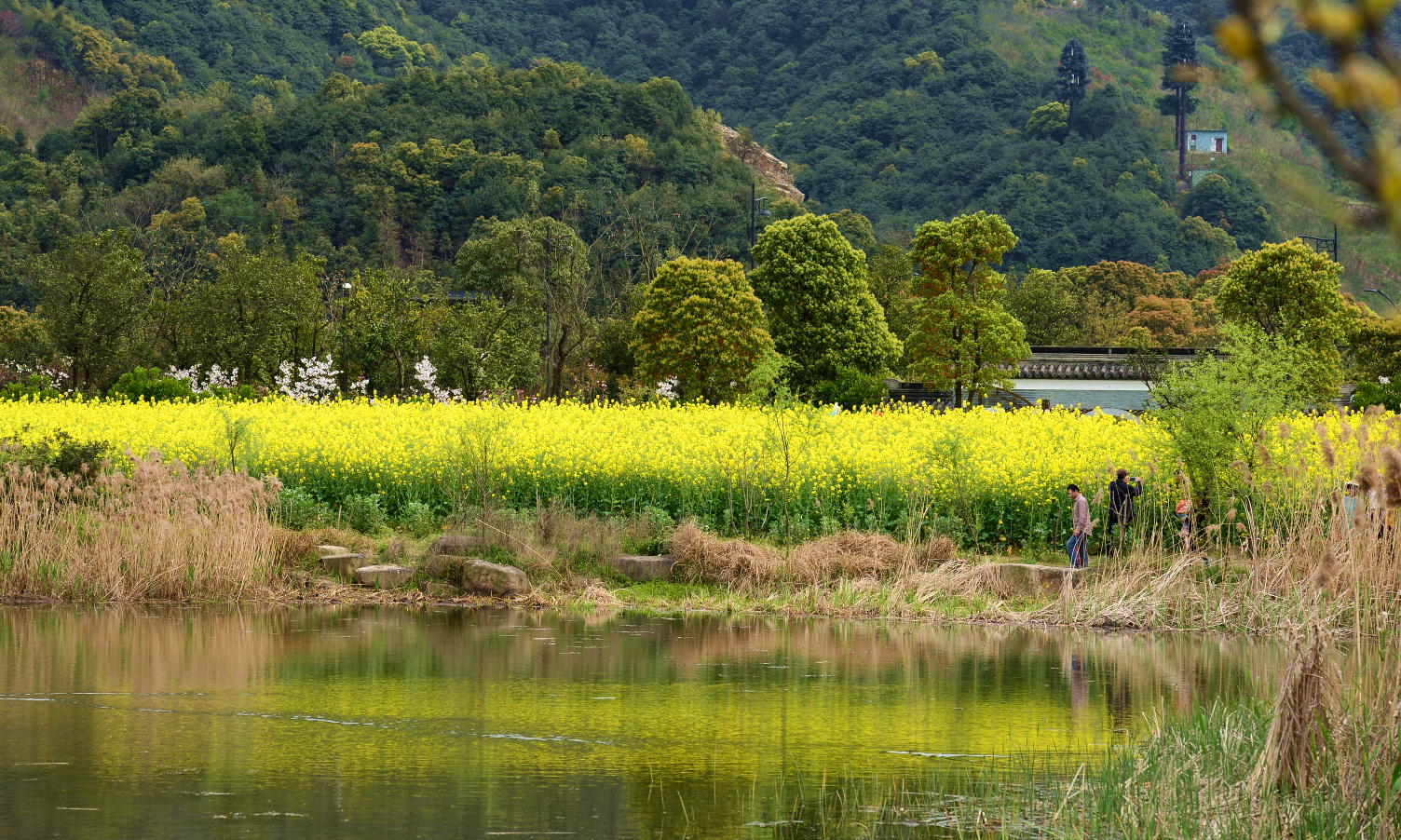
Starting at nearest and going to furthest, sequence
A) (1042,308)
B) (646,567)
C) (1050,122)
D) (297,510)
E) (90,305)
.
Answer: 1. (646,567)
2. (297,510)
3. (90,305)
4. (1042,308)
5. (1050,122)

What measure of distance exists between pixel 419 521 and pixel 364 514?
846 millimetres

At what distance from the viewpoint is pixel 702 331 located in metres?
44.3

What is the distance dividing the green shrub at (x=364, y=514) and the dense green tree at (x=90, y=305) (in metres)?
22.6

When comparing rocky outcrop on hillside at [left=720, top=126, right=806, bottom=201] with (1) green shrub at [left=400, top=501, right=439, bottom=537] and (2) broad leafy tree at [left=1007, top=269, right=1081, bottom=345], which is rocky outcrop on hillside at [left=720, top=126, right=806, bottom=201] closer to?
(2) broad leafy tree at [left=1007, top=269, right=1081, bottom=345]

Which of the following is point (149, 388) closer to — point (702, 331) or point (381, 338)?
Result: point (381, 338)

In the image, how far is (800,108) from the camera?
142250mm

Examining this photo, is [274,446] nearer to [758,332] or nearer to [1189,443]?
[1189,443]

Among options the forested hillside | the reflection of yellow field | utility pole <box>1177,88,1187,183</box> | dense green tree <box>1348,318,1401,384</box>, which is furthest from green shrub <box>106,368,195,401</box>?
utility pole <box>1177,88,1187,183</box>

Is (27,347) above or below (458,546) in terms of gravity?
above

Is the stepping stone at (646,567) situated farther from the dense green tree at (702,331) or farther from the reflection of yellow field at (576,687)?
the dense green tree at (702,331)

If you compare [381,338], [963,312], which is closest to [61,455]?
[381,338]

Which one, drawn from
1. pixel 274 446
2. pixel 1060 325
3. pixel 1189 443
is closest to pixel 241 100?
pixel 1060 325

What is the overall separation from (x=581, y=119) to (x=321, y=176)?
20.7 metres

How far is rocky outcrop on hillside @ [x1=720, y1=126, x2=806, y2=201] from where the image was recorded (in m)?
118
